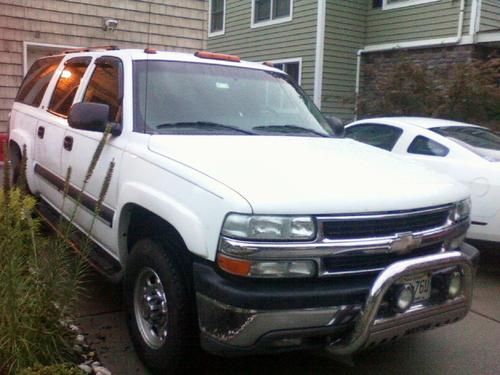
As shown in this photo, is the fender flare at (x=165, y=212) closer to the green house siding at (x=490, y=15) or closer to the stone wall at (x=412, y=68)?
the stone wall at (x=412, y=68)

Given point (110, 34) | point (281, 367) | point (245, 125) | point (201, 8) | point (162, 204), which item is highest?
point (201, 8)

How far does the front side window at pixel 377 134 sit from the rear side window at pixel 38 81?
3629mm

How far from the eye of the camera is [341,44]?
582 inches

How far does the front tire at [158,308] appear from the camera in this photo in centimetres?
291

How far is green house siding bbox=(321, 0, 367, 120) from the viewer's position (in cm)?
1460

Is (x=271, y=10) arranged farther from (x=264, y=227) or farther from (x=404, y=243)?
(x=264, y=227)

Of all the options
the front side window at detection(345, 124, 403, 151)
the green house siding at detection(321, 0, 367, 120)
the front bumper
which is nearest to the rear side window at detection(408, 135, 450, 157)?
the front side window at detection(345, 124, 403, 151)

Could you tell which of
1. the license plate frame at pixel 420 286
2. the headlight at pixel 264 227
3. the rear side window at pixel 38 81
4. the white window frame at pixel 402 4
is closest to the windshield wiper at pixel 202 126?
the headlight at pixel 264 227

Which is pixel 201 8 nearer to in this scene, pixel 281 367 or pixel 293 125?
pixel 293 125

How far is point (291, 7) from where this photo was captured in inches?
607

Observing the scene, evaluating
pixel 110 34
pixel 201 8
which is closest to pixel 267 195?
pixel 110 34

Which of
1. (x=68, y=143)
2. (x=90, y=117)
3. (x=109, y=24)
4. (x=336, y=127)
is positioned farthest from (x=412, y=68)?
(x=90, y=117)

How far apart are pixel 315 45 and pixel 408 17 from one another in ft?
7.98

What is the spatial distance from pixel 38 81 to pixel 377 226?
4.43 metres
